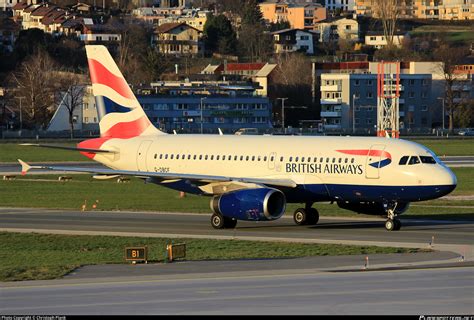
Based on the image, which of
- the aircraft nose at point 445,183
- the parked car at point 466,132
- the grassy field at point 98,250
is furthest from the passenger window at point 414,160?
the parked car at point 466,132

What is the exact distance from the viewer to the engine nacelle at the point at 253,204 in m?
Result: 49.9

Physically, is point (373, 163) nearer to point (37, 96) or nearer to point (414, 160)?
point (414, 160)

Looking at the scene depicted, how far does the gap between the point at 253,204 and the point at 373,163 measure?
17.3ft

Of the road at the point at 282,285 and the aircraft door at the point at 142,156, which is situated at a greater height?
the aircraft door at the point at 142,156

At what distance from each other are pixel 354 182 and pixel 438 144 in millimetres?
96171

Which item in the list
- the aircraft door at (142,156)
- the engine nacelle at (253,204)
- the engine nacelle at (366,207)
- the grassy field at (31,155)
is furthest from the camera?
the grassy field at (31,155)

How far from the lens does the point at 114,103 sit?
2334 inches

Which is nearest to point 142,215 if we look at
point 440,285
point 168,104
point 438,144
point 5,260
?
point 5,260

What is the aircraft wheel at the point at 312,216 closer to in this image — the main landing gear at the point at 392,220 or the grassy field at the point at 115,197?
the main landing gear at the point at 392,220

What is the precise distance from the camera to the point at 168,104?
588ft

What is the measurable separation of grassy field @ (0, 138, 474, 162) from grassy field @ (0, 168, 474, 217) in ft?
109

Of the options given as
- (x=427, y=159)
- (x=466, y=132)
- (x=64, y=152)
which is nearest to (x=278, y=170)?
(x=427, y=159)

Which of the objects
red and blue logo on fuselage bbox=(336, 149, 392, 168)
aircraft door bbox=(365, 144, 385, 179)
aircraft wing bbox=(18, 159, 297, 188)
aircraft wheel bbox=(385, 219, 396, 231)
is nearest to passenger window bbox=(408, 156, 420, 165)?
red and blue logo on fuselage bbox=(336, 149, 392, 168)

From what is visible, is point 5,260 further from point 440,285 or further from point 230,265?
point 440,285
